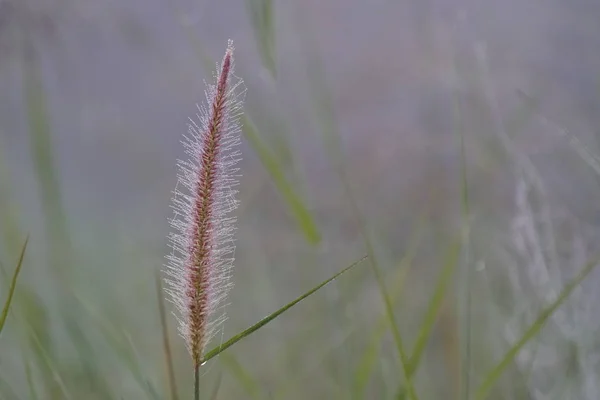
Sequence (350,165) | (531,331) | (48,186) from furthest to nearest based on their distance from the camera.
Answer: (350,165) → (48,186) → (531,331)

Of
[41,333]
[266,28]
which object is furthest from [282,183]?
[41,333]

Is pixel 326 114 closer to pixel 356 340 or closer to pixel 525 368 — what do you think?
pixel 356 340

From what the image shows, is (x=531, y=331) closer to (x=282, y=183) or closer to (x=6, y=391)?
(x=282, y=183)

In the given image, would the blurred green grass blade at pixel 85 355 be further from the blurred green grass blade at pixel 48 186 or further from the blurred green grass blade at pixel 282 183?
the blurred green grass blade at pixel 282 183

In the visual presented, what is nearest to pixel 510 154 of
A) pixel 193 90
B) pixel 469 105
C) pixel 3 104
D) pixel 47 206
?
pixel 469 105

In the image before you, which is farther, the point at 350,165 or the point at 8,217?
the point at 350,165
